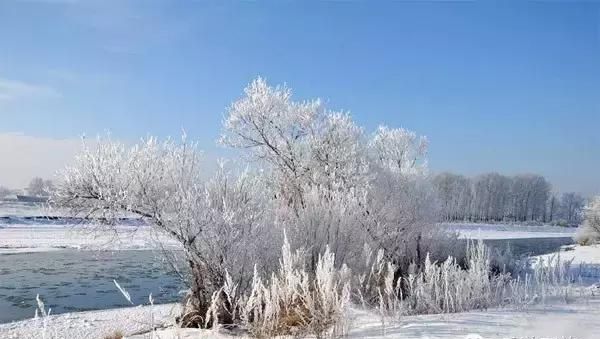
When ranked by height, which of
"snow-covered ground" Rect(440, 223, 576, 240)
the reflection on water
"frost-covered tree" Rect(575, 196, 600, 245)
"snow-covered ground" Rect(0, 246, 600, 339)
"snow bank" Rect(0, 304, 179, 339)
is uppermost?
"frost-covered tree" Rect(575, 196, 600, 245)

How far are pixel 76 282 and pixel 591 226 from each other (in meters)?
31.1

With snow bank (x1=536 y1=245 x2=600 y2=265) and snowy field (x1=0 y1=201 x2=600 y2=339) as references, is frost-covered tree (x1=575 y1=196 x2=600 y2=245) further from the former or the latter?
snowy field (x1=0 y1=201 x2=600 y2=339)

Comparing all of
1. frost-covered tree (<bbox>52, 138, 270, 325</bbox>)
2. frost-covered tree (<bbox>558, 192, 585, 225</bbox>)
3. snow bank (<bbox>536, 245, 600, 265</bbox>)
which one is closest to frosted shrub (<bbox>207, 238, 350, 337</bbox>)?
frost-covered tree (<bbox>52, 138, 270, 325</bbox>)

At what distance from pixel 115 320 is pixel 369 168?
31.4ft

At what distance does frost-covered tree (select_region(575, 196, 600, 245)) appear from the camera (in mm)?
34344

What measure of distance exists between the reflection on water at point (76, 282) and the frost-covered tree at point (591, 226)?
27.0 m

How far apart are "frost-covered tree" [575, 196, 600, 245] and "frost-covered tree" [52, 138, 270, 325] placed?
3032cm

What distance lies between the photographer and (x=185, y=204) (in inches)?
391

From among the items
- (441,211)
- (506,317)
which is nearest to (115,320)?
(506,317)

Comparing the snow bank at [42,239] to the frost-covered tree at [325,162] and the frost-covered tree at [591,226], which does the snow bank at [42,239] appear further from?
the frost-covered tree at [591,226]

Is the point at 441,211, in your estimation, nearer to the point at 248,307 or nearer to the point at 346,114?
the point at 346,114

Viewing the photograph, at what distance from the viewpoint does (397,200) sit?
660 inches

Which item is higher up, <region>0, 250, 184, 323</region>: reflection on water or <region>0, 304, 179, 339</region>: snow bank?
<region>0, 304, 179, 339</region>: snow bank

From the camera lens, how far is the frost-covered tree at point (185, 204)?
33.0 feet
